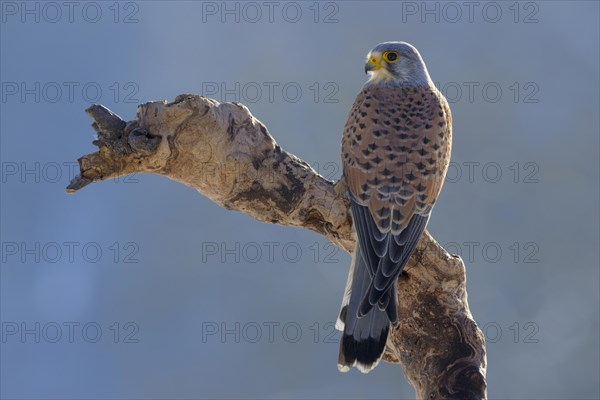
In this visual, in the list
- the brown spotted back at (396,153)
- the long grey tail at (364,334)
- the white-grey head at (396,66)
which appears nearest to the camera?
the long grey tail at (364,334)

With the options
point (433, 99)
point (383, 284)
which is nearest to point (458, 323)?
point (383, 284)

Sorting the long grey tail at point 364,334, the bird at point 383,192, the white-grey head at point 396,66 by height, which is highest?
the white-grey head at point 396,66

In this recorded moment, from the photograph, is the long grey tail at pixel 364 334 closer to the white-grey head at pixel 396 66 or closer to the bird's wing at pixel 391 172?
the bird's wing at pixel 391 172

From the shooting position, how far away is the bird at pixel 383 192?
13.5 feet

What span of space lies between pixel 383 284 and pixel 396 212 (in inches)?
15.3

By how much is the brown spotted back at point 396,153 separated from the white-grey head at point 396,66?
0.14m

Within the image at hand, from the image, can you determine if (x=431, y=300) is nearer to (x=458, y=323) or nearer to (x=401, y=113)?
(x=458, y=323)

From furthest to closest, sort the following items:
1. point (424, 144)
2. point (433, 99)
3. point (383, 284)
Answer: point (433, 99)
point (424, 144)
point (383, 284)

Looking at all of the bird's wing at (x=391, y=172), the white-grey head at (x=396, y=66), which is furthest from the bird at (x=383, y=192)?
the white-grey head at (x=396, y=66)

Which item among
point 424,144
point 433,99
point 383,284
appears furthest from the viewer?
point 433,99

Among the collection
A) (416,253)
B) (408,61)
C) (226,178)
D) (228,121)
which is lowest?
(416,253)

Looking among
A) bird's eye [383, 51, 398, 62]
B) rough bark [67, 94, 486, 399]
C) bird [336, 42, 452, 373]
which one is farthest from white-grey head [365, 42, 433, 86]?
rough bark [67, 94, 486, 399]

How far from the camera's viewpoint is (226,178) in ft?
14.8

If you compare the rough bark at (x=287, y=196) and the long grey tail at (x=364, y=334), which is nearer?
the long grey tail at (x=364, y=334)
